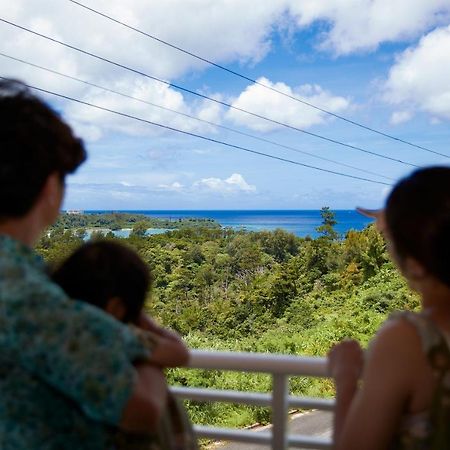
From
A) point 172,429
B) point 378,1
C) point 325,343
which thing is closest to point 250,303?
point 325,343

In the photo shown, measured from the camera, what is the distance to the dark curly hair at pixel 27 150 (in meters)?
0.63

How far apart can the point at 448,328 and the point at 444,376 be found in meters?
0.05

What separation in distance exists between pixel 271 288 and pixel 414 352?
45.1 ft

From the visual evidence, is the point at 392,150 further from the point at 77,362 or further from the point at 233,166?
the point at 77,362

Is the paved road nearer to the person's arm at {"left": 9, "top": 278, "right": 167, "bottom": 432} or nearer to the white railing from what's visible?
the white railing

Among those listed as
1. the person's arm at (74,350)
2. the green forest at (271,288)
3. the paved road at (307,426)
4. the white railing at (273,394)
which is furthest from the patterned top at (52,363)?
the green forest at (271,288)

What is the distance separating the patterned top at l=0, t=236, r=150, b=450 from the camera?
23.0 inches

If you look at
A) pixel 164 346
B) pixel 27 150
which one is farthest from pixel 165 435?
pixel 27 150

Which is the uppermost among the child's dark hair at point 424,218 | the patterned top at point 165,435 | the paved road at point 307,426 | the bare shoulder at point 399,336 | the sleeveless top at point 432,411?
the child's dark hair at point 424,218

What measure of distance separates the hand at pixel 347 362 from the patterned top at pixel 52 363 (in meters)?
0.27

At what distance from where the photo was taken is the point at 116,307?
699 millimetres

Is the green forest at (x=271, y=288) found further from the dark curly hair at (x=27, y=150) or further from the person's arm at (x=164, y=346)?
the dark curly hair at (x=27, y=150)

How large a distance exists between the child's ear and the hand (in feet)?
0.90

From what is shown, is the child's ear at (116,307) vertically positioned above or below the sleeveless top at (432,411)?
above
